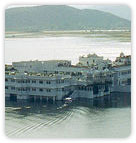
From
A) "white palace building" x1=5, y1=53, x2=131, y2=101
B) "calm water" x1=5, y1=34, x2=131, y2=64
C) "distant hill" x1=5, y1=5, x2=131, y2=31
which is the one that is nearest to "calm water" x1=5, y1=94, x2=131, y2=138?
"white palace building" x1=5, y1=53, x2=131, y2=101

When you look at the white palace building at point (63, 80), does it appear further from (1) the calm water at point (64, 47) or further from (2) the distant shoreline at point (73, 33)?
(2) the distant shoreline at point (73, 33)

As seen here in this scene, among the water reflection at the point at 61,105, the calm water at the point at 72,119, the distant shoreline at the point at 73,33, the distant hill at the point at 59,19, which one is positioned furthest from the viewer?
the water reflection at the point at 61,105

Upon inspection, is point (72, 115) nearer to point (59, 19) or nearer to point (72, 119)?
point (72, 119)

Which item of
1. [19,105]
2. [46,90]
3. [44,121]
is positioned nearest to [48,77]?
[46,90]

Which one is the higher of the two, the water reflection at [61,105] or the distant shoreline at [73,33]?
the distant shoreline at [73,33]

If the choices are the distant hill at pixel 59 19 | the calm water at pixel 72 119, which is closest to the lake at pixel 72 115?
the calm water at pixel 72 119

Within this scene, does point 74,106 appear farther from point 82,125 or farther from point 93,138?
point 93,138

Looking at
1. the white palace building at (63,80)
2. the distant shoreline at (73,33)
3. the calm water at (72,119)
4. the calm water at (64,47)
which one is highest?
the distant shoreline at (73,33)
